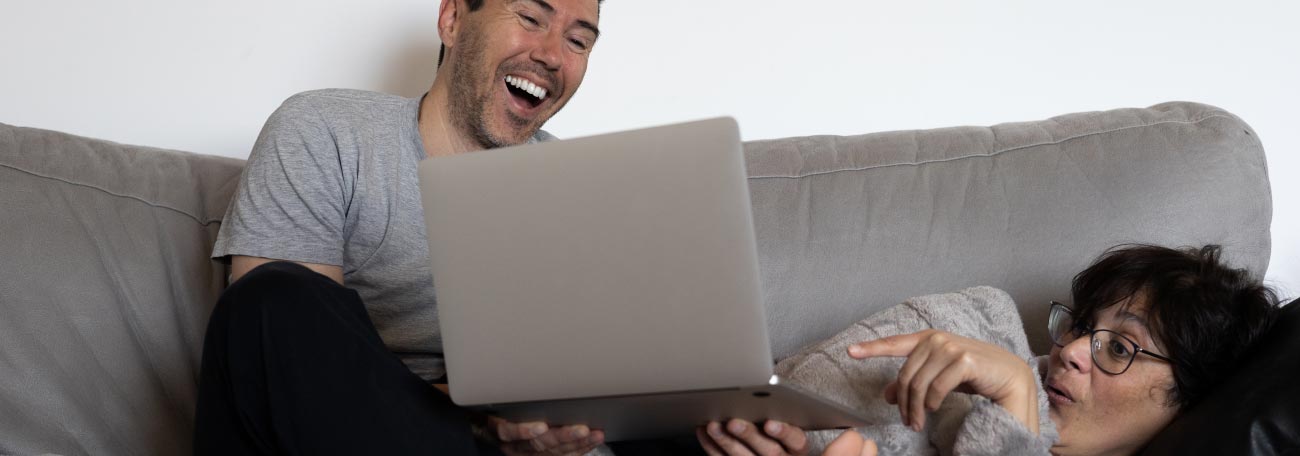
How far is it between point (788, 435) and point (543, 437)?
28 centimetres

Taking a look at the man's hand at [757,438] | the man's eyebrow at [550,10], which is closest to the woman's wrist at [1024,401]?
the man's hand at [757,438]

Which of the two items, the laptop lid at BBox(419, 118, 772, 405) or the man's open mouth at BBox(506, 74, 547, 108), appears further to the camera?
the man's open mouth at BBox(506, 74, 547, 108)

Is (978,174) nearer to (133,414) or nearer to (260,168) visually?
(260,168)

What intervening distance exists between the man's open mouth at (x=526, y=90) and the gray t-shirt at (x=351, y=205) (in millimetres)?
182

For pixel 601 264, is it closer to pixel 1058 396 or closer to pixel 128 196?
pixel 1058 396

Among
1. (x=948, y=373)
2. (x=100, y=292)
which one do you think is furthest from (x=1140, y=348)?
(x=100, y=292)

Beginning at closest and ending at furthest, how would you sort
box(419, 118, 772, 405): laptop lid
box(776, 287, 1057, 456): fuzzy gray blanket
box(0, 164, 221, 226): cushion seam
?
box(419, 118, 772, 405): laptop lid < box(776, 287, 1057, 456): fuzzy gray blanket < box(0, 164, 221, 226): cushion seam

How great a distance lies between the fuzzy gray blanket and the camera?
114cm

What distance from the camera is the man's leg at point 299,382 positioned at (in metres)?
1.04

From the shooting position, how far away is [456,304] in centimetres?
101

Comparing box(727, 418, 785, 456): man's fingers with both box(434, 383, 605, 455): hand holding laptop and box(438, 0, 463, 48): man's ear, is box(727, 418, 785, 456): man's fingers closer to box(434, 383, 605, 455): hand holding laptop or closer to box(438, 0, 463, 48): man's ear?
box(434, 383, 605, 455): hand holding laptop

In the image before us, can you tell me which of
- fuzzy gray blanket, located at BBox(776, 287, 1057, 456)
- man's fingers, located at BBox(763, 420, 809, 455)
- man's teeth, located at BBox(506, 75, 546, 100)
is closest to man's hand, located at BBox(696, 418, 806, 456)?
man's fingers, located at BBox(763, 420, 809, 455)

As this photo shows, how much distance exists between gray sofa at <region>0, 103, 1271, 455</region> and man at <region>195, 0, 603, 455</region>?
210 mm

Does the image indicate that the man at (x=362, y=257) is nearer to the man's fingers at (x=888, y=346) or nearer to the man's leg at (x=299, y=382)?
the man's leg at (x=299, y=382)
